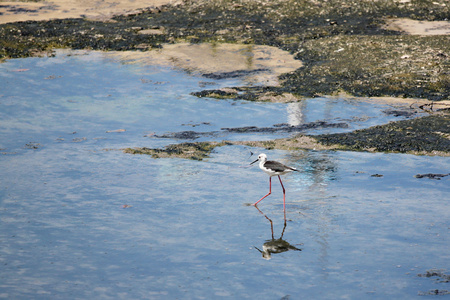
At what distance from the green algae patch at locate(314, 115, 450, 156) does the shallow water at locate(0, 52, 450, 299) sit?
24 cm

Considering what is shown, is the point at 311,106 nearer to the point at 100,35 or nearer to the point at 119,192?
the point at 119,192

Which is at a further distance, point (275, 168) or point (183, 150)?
point (183, 150)

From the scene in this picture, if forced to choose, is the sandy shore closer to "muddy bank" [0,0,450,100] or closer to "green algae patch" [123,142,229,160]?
"muddy bank" [0,0,450,100]

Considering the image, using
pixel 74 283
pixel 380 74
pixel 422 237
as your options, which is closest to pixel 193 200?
pixel 74 283

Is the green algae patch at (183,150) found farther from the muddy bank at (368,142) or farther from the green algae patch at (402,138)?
the green algae patch at (402,138)

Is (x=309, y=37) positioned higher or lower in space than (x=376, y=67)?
higher

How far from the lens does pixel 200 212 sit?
585 cm

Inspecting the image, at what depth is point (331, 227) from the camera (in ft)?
18.0

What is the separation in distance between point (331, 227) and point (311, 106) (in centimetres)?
428

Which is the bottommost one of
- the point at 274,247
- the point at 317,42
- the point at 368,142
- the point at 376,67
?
the point at 274,247

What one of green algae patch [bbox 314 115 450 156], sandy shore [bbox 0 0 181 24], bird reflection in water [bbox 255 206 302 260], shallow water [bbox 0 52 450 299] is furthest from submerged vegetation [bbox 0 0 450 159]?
bird reflection in water [bbox 255 206 302 260]

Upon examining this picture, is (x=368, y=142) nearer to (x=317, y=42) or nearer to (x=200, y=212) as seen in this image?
(x=200, y=212)

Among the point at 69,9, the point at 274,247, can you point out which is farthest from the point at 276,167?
the point at 69,9

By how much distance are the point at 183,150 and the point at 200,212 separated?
1.91 metres
